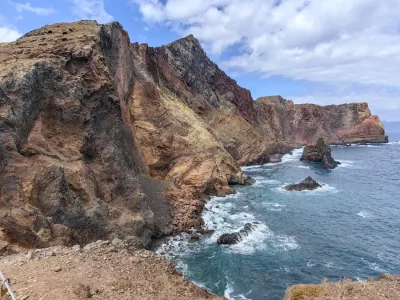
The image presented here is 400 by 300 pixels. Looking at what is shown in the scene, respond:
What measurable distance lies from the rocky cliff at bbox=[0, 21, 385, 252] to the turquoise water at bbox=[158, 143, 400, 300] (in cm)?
454

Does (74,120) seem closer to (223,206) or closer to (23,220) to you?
(23,220)

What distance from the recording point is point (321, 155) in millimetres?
88188

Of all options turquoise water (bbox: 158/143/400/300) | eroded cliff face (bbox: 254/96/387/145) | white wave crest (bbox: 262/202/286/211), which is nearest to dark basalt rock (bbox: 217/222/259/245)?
turquoise water (bbox: 158/143/400/300)

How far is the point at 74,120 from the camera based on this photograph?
32406mm

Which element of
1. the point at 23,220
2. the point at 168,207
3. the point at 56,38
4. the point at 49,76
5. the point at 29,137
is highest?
the point at 56,38

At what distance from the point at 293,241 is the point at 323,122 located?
4776 inches

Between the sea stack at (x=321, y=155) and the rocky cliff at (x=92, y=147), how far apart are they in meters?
28.7

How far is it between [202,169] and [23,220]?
3376cm

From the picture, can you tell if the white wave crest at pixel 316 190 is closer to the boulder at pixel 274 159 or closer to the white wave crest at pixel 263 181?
the white wave crest at pixel 263 181

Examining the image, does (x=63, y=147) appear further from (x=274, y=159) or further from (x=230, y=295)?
(x=274, y=159)

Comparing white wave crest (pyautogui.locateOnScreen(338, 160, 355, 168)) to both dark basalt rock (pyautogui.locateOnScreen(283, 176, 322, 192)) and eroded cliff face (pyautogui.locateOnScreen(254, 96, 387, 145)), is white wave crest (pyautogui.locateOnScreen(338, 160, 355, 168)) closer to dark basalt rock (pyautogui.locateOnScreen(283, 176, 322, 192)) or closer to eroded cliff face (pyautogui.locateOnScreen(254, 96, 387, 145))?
dark basalt rock (pyautogui.locateOnScreen(283, 176, 322, 192))

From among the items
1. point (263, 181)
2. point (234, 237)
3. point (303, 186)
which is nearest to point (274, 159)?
point (263, 181)

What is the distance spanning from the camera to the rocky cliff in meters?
24.6

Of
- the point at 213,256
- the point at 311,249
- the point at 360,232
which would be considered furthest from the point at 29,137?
the point at 360,232
